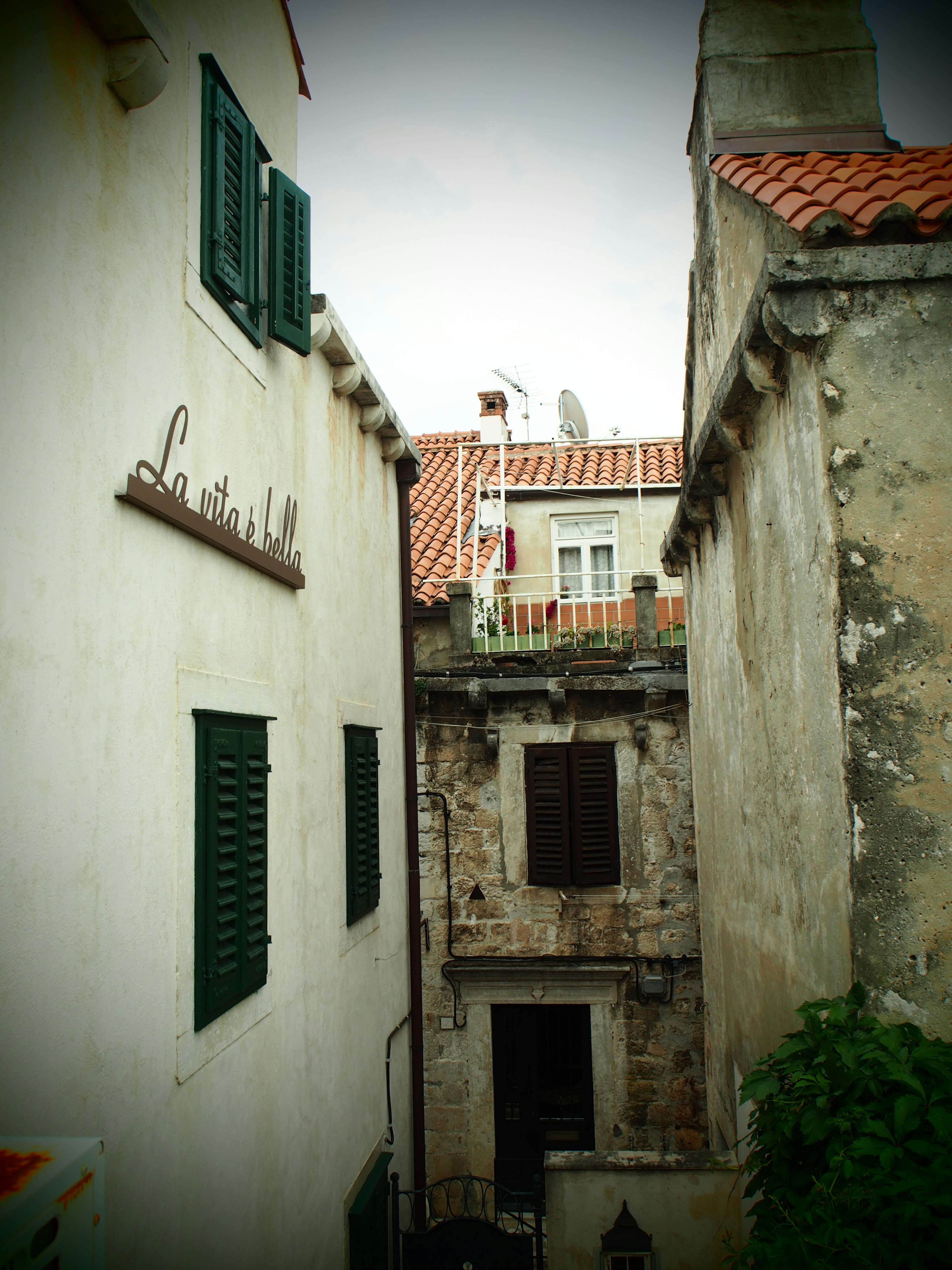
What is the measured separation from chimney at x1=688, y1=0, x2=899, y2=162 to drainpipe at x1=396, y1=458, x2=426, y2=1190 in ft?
12.1

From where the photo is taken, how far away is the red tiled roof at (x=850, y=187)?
3629 mm

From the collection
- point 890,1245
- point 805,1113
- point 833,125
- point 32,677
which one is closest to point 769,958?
point 805,1113

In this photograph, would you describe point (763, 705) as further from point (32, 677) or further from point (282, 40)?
point (282, 40)

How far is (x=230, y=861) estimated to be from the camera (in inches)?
155

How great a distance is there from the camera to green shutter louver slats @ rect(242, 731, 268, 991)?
4070 millimetres

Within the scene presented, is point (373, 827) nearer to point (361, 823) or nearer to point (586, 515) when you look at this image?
point (361, 823)

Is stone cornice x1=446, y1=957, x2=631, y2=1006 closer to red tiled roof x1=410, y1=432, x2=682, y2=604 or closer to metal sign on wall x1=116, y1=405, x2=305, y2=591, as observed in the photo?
red tiled roof x1=410, y1=432, x2=682, y2=604

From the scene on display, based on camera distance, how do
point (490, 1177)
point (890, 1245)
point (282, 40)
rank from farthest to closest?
point (490, 1177)
point (282, 40)
point (890, 1245)

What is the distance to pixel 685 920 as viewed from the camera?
33.6 ft

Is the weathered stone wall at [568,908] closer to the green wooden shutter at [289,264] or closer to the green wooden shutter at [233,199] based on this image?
the green wooden shutter at [289,264]

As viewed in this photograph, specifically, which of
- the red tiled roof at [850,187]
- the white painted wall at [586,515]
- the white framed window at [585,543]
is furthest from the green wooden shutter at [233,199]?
the white framed window at [585,543]

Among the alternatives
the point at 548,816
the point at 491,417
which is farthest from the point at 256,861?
the point at 491,417

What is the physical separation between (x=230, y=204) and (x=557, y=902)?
8197 mm

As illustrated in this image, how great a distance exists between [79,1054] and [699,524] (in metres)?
5.27
